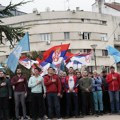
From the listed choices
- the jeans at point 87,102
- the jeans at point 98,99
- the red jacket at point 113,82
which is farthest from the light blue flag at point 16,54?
the red jacket at point 113,82

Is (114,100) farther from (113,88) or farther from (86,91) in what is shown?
(86,91)

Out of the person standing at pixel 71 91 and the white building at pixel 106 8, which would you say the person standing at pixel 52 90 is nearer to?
the person standing at pixel 71 91

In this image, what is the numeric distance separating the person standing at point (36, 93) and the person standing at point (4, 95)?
31.1 inches

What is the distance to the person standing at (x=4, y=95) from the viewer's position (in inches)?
584

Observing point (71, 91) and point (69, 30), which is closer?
point (71, 91)

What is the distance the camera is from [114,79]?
16062mm

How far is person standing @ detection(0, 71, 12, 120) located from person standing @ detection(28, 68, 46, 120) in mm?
789

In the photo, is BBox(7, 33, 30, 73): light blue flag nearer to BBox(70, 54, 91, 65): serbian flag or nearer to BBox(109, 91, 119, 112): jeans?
BBox(109, 91, 119, 112): jeans

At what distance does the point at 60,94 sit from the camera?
1512 cm

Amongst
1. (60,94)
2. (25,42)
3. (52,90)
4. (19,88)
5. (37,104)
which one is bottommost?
(37,104)

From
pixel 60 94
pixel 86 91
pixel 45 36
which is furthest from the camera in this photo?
pixel 45 36

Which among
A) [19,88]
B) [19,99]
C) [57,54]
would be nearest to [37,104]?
[19,99]

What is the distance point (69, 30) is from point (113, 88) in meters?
40.0

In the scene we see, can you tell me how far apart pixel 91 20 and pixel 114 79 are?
41.8 metres
